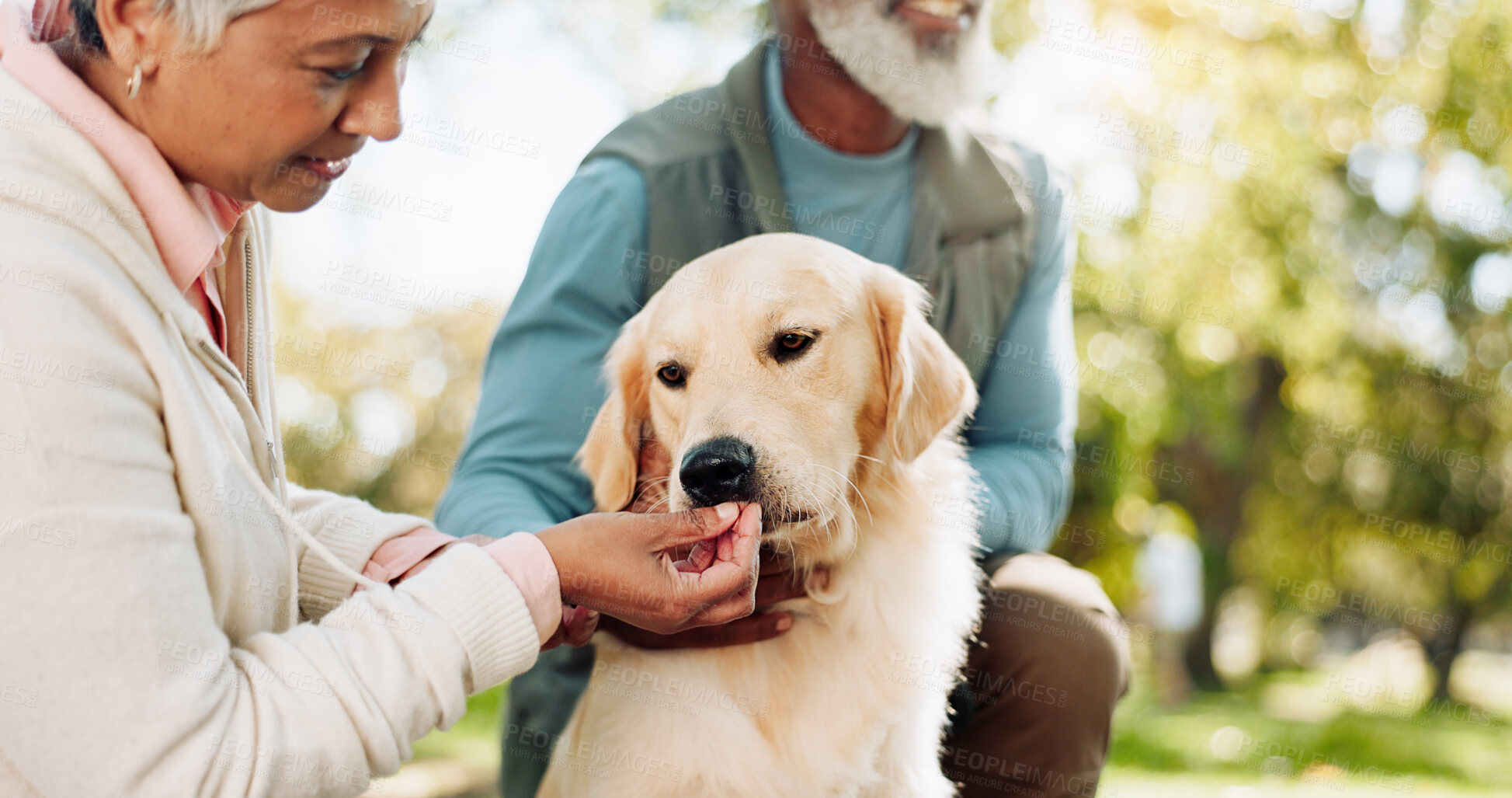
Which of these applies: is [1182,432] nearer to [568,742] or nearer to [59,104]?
[568,742]

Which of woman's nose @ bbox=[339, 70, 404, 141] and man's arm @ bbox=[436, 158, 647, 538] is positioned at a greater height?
woman's nose @ bbox=[339, 70, 404, 141]

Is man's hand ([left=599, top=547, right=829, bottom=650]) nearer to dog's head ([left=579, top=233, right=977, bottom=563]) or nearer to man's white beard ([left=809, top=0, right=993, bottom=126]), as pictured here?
dog's head ([left=579, top=233, right=977, bottom=563])

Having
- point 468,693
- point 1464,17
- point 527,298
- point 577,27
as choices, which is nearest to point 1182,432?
point 1464,17

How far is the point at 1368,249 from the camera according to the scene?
9.33 meters

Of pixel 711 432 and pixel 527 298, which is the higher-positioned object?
pixel 711 432

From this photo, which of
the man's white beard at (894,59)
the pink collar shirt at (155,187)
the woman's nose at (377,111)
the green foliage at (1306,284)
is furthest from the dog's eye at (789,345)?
the green foliage at (1306,284)

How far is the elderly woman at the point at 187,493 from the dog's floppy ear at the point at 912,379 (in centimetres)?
50

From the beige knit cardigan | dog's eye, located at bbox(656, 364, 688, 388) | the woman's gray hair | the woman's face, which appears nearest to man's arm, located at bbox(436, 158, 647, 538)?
dog's eye, located at bbox(656, 364, 688, 388)

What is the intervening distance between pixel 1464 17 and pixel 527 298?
29.1ft

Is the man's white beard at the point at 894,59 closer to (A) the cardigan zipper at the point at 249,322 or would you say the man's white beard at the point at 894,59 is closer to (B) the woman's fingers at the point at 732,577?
(B) the woman's fingers at the point at 732,577

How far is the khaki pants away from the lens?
2.32m

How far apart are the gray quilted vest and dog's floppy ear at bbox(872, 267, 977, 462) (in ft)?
2.03

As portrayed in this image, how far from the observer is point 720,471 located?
5.40 feet

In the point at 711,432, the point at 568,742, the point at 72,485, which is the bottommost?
the point at 568,742
